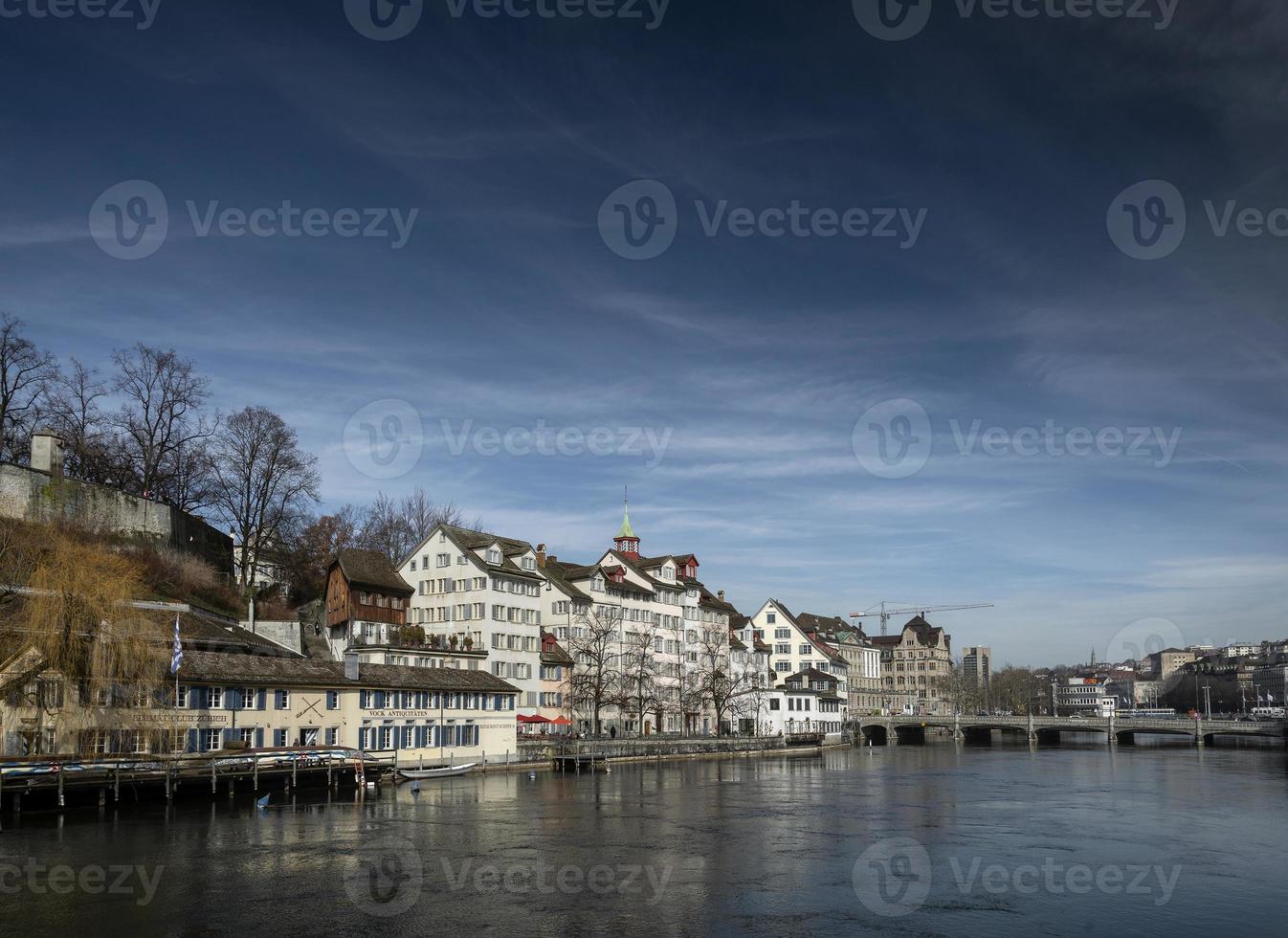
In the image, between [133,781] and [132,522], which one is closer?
[133,781]

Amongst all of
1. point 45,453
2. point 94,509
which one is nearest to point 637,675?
point 94,509

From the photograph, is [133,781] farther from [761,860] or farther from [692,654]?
[692,654]

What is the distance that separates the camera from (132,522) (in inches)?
2867

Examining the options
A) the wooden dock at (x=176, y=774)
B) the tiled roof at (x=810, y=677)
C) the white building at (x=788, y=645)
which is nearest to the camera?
the wooden dock at (x=176, y=774)

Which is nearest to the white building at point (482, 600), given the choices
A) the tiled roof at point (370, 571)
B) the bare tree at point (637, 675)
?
the tiled roof at point (370, 571)

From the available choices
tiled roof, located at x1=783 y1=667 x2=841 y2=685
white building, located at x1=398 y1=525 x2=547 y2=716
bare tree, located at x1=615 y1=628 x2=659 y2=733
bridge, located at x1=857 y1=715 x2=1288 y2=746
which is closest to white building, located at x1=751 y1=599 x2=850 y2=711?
tiled roof, located at x1=783 y1=667 x2=841 y2=685

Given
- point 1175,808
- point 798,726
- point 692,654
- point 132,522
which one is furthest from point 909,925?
point 798,726

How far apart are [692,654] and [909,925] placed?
93.0 metres

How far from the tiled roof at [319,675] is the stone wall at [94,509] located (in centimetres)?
1430

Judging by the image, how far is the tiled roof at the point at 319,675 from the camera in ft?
191

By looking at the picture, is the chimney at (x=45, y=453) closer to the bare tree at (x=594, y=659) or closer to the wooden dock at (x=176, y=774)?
the wooden dock at (x=176, y=774)

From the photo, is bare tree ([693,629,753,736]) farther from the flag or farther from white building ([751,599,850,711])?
the flag

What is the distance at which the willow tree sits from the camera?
46094 mm

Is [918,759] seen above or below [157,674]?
below
